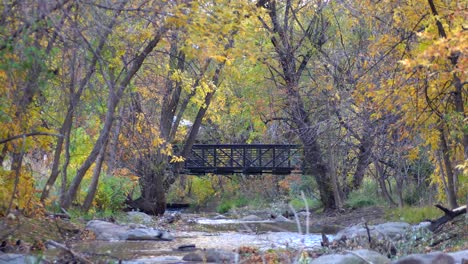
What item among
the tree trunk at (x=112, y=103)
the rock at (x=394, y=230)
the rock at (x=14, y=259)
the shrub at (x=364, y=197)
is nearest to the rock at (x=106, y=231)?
the tree trunk at (x=112, y=103)

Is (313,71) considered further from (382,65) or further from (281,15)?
(382,65)

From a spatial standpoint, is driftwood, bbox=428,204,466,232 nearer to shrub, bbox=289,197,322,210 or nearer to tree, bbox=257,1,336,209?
tree, bbox=257,1,336,209

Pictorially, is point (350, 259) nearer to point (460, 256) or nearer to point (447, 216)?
point (460, 256)

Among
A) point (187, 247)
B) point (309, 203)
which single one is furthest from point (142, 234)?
point (309, 203)

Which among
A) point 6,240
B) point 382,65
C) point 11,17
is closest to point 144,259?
point 6,240

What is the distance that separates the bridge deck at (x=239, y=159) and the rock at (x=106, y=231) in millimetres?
19174

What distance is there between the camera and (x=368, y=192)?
30750 mm

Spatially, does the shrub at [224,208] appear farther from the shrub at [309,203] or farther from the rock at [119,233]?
the rock at [119,233]

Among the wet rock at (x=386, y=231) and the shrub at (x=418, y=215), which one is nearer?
the wet rock at (x=386, y=231)

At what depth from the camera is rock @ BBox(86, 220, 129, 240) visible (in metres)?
17.7

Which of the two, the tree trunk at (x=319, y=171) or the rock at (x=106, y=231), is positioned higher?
the tree trunk at (x=319, y=171)

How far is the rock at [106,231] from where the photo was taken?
1769cm

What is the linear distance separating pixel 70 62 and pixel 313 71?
1873 cm

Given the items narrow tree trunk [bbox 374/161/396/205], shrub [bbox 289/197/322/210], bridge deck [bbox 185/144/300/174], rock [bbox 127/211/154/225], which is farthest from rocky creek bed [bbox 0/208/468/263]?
bridge deck [bbox 185/144/300/174]
